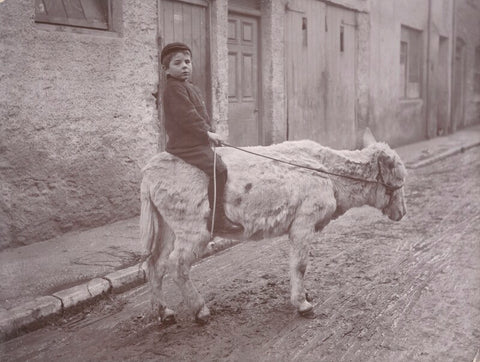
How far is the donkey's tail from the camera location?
3826mm

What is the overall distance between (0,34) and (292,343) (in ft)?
13.7

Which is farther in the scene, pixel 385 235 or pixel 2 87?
pixel 385 235

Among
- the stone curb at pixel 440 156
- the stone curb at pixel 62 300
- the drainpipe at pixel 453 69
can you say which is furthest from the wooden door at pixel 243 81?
the drainpipe at pixel 453 69

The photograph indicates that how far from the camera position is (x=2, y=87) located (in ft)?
17.8

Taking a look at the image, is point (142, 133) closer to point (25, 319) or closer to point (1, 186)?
point (1, 186)

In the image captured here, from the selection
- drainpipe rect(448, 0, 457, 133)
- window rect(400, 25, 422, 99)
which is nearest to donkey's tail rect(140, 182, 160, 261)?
window rect(400, 25, 422, 99)

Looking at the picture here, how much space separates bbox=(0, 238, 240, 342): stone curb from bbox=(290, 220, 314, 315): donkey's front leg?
1589mm

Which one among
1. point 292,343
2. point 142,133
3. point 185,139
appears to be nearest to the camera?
point 292,343

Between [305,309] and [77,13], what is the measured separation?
4.47 meters

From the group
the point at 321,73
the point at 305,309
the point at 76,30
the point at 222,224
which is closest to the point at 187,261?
the point at 222,224

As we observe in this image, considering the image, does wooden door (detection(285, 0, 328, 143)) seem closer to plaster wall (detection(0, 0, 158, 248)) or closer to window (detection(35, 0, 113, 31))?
plaster wall (detection(0, 0, 158, 248))

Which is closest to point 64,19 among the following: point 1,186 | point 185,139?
point 1,186

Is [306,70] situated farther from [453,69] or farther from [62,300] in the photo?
[453,69]

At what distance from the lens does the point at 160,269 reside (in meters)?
3.85
